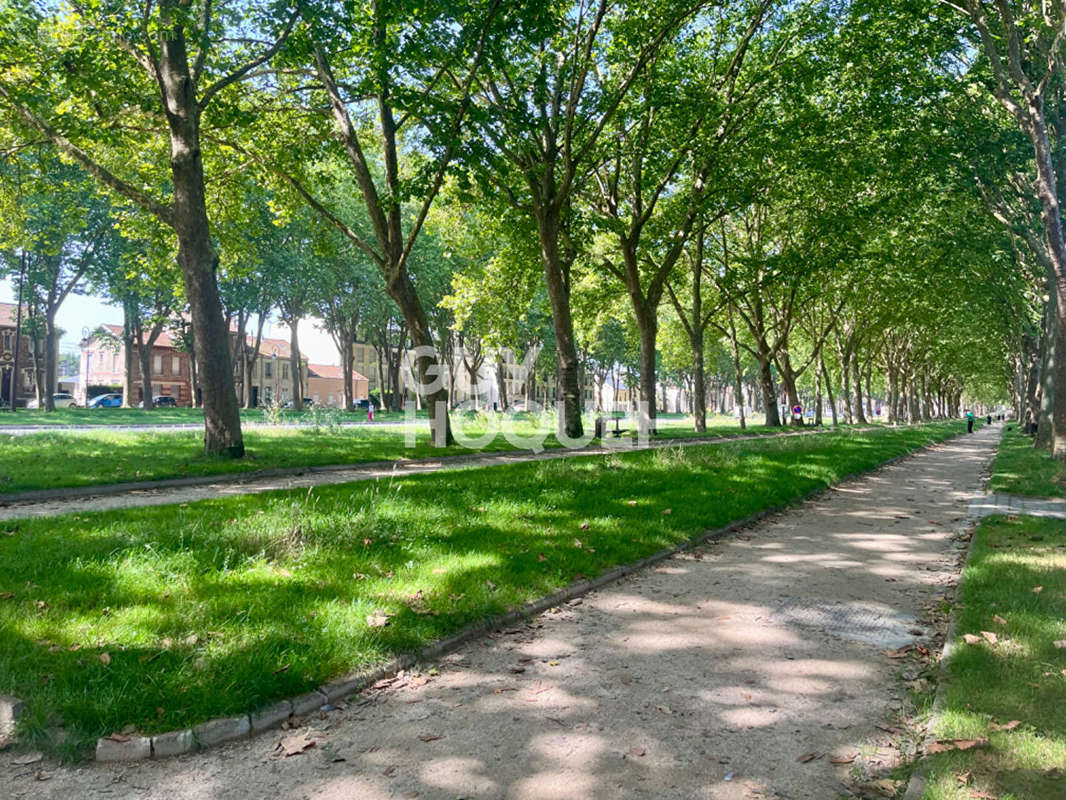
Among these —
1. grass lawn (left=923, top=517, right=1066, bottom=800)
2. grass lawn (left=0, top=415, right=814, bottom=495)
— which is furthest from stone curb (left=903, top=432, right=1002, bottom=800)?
grass lawn (left=0, top=415, right=814, bottom=495)

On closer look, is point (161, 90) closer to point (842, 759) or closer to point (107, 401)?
point (842, 759)

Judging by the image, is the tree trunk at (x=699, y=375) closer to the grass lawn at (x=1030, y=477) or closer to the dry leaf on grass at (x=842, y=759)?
the grass lawn at (x=1030, y=477)

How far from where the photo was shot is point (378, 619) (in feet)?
15.7

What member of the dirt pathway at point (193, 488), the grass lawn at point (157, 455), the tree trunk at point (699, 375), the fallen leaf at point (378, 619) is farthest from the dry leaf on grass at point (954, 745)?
the tree trunk at point (699, 375)

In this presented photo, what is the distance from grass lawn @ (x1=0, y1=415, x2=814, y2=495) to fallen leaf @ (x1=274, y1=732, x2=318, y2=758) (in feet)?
27.6

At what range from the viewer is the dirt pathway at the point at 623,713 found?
3088 mm

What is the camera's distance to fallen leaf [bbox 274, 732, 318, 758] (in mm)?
3393

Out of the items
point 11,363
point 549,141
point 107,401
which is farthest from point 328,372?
point 549,141

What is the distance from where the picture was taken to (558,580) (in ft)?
20.1

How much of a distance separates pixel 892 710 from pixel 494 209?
20392 mm

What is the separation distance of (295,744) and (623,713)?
1.68 m

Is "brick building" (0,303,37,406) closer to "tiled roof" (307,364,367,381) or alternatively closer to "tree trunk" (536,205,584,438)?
"tiled roof" (307,364,367,381)

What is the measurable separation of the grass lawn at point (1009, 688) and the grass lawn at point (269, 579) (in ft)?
9.67

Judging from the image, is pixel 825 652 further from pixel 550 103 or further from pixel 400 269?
pixel 550 103
